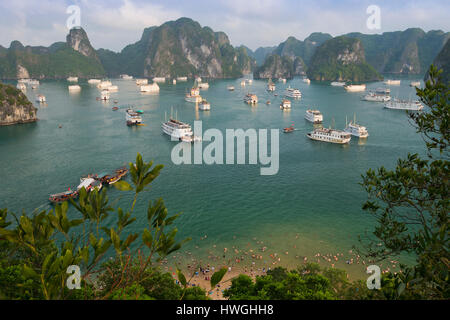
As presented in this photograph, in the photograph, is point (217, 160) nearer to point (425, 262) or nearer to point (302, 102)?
point (425, 262)

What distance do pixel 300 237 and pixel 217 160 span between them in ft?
97.7

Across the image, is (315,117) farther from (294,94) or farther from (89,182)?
(89,182)

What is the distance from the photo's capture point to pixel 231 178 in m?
53.2

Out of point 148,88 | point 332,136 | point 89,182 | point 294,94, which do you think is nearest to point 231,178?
point 89,182

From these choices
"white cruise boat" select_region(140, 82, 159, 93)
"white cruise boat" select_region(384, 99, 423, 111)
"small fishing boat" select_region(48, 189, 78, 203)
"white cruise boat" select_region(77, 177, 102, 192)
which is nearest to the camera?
"small fishing boat" select_region(48, 189, 78, 203)

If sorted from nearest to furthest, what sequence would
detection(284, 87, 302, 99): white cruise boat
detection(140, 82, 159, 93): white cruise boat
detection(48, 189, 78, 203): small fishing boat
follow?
detection(48, 189, 78, 203): small fishing boat < detection(284, 87, 302, 99): white cruise boat < detection(140, 82, 159, 93): white cruise boat

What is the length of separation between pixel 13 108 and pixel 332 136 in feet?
308

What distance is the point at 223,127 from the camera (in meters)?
92.6

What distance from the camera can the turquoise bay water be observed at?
37.9m

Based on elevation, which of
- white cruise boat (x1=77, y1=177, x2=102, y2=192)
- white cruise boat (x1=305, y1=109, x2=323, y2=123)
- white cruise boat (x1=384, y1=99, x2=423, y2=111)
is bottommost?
white cruise boat (x1=77, y1=177, x2=102, y2=192)

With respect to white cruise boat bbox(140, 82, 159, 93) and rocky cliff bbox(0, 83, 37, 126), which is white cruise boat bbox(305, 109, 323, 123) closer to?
rocky cliff bbox(0, 83, 37, 126)

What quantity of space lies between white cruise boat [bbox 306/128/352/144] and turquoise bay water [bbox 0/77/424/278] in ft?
6.32

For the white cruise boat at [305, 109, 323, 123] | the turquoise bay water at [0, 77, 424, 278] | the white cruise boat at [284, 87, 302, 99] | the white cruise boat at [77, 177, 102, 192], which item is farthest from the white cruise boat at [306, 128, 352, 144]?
the white cruise boat at [284, 87, 302, 99]
